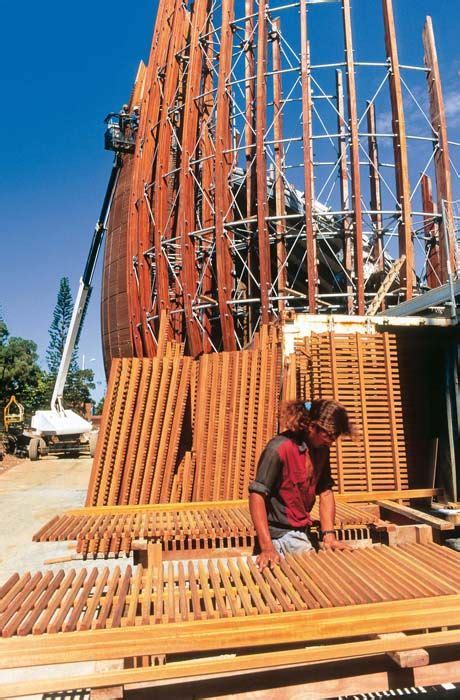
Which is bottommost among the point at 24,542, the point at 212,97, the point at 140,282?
the point at 24,542

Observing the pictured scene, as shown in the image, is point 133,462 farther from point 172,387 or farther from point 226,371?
point 226,371

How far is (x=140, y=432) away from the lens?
8883 millimetres

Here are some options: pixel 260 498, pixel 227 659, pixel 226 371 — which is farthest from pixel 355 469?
pixel 227 659

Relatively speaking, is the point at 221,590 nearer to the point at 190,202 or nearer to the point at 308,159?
the point at 308,159

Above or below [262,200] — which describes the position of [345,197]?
above

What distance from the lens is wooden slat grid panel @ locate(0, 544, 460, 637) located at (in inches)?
104

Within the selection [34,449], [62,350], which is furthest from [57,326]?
[34,449]

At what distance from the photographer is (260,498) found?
3.33 metres

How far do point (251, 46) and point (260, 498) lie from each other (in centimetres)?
1678

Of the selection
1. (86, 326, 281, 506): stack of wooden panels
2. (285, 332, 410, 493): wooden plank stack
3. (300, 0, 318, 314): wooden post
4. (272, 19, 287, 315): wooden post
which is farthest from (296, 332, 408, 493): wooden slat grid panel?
(272, 19, 287, 315): wooden post

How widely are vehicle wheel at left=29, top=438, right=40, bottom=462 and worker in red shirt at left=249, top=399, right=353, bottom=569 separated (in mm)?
20779

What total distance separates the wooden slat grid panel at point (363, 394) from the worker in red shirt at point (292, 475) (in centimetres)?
470

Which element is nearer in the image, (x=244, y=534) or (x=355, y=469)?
(x=244, y=534)

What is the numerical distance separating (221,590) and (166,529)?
7.03 ft
